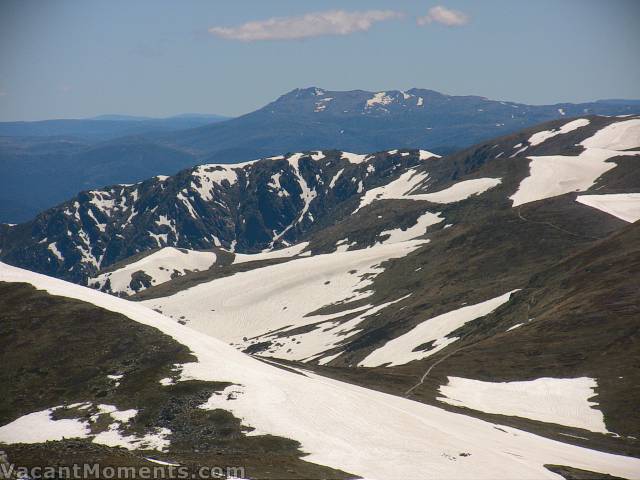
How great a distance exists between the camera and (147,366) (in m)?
70.0

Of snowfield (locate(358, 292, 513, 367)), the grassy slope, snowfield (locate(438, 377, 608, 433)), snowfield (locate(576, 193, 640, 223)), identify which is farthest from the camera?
snowfield (locate(576, 193, 640, 223))

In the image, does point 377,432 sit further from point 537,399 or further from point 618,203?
point 618,203

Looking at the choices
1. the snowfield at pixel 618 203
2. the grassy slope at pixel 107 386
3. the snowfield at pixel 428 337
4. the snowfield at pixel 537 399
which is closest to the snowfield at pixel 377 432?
the grassy slope at pixel 107 386

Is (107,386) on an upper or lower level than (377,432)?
upper

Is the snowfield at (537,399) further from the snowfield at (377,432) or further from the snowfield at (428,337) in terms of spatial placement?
the snowfield at (428,337)

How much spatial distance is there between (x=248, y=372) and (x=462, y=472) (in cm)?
2567

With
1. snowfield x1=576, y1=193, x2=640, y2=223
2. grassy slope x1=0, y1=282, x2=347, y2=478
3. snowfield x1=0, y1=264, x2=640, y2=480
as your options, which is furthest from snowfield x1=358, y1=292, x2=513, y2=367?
grassy slope x1=0, y1=282, x2=347, y2=478

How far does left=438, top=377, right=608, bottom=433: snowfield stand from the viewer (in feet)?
251

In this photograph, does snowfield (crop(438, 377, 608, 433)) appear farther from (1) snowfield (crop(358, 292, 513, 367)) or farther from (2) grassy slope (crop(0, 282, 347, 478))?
(2) grassy slope (crop(0, 282, 347, 478))

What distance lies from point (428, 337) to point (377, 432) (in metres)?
75.1

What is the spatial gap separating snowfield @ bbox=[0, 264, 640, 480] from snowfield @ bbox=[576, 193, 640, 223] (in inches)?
4782

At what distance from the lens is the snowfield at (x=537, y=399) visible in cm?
7662

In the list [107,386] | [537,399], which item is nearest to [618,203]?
[537,399]

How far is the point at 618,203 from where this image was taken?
612 feet
